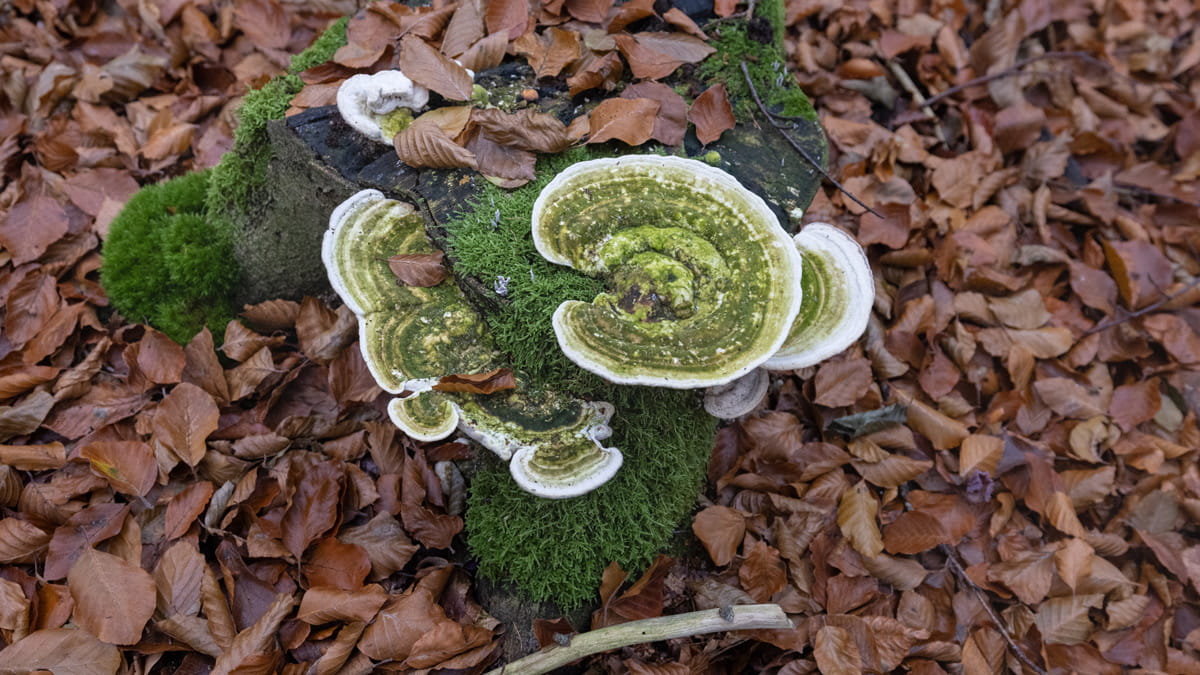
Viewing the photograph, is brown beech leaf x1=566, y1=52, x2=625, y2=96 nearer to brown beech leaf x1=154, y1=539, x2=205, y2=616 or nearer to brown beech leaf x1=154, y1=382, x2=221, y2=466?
brown beech leaf x1=154, y1=382, x2=221, y2=466

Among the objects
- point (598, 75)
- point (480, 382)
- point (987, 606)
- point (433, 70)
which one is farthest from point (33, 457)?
point (987, 606)

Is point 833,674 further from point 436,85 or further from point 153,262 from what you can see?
point 153,262

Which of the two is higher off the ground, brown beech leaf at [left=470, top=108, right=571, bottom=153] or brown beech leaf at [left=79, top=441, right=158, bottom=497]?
brown beech leaf at [left=470, top=108, right=571, bottom=153]

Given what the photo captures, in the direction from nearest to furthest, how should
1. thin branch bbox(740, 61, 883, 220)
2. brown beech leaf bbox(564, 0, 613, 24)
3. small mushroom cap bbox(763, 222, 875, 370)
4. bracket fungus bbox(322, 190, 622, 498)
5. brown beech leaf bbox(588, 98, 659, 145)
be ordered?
bracket fungus bbox(322, 190, 622, 498) < small mushroom cap bbox(763, 222, 875, 370) < brown beech leaf bbox(588, 98, 659, 145) < thin branch bbox(740, 61, 883, 220) < brown beech leaf bbox(564, 0, 613, 24)

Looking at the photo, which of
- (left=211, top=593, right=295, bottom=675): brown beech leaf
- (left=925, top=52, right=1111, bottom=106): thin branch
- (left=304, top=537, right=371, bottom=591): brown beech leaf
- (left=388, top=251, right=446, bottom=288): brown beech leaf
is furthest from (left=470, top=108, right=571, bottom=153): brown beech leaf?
(left=925, top=52, right=1111, bottom=106): thin branch

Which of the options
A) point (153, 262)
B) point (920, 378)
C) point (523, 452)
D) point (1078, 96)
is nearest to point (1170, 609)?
point (920, 378)

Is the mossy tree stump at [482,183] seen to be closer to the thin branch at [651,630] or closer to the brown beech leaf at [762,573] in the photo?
the thin branch at [651,630]
